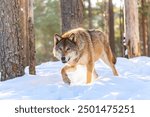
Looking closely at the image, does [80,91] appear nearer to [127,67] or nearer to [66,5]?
[127,67]

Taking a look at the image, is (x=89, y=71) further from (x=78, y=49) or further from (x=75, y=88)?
(x=75, y=88)

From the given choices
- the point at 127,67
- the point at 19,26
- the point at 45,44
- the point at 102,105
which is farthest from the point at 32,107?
the point at 45,44

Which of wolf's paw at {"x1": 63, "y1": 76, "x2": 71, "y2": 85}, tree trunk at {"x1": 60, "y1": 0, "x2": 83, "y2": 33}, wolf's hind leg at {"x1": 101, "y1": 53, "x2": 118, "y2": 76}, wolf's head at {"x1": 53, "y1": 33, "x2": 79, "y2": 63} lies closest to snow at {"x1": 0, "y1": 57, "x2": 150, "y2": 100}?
wolf's paw at {"x1": 63, "y1": 76, "x2": 71, "y2": 85}

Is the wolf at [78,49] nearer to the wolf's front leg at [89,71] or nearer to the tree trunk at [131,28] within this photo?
the wolf's front leg at [89,71]

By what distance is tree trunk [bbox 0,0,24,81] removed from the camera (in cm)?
1035

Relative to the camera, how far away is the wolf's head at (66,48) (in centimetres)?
903

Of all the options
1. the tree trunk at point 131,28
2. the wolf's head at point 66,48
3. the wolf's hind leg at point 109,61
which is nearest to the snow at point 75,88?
the wolf's head at point 66,48

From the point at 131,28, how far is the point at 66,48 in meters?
9.06

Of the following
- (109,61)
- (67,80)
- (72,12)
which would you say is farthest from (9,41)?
(72,12)

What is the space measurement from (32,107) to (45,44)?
43019mm

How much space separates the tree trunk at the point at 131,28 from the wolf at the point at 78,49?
287 inches

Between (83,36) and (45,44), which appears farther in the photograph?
(45,44)

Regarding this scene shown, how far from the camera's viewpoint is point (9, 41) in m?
10.4

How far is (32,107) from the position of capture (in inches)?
286
